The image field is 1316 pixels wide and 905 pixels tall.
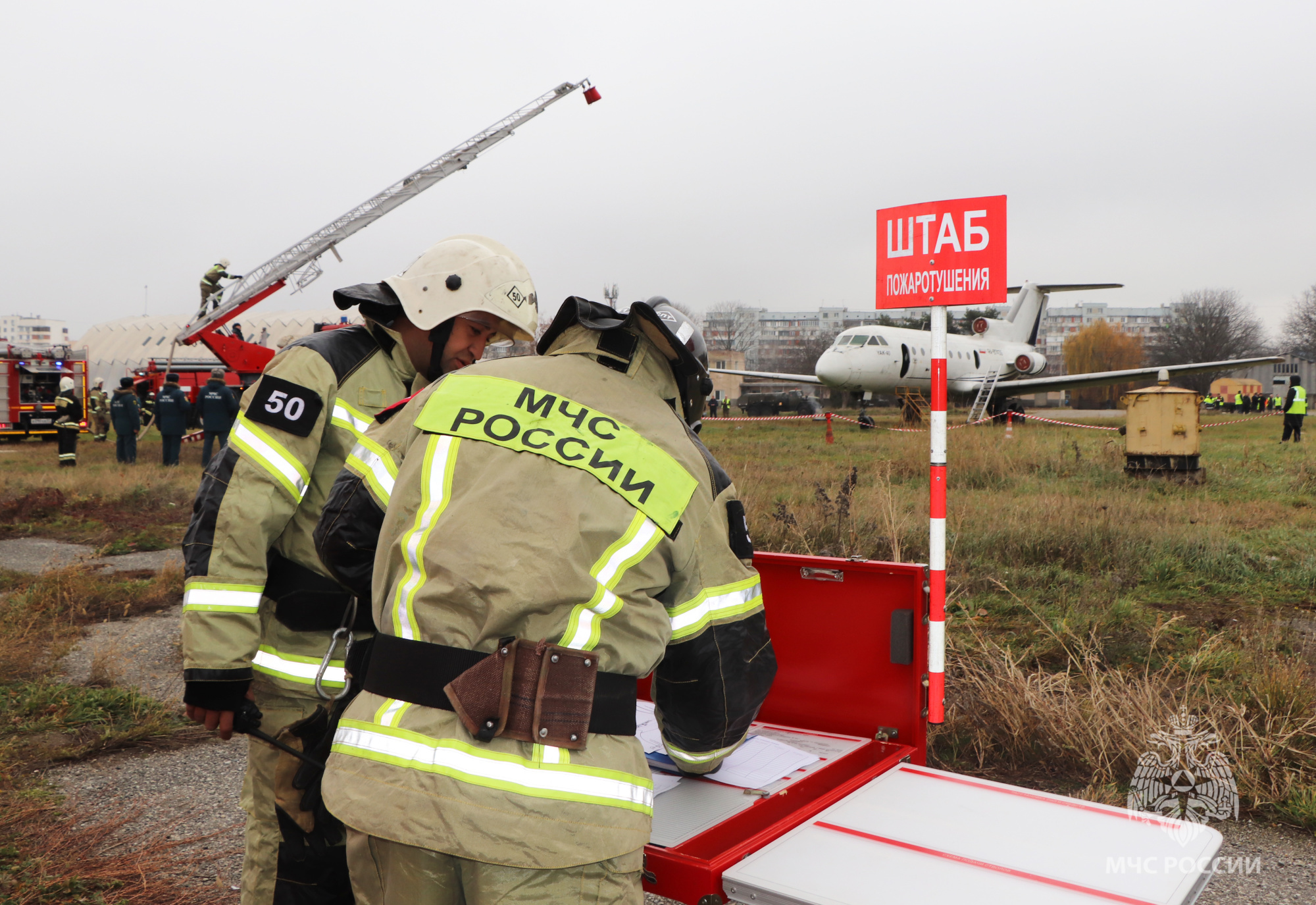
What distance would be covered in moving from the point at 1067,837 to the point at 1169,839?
19 centimetres

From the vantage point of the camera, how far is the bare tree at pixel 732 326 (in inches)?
3502

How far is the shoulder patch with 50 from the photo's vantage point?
2154 millimetres

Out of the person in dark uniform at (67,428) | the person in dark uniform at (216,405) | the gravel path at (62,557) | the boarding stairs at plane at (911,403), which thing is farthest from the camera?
the boarding stairs at plane at (911,403)

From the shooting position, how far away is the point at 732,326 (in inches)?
3465

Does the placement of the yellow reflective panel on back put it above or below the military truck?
below

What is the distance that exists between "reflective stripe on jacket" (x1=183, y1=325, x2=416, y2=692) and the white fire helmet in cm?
18

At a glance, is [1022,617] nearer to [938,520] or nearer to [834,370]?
[938,520]

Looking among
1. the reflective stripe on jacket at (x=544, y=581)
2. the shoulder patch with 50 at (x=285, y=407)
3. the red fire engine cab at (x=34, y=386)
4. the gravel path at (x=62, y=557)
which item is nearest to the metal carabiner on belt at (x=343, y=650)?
the shoulder patch with 50 at (x=285, y=407)

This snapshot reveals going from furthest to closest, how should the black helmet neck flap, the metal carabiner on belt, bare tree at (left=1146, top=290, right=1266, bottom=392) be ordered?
bare tree at (left=1146, top=290, right=1266, bottom=392) → the metal carabiner on belt → the black helmet neck flap

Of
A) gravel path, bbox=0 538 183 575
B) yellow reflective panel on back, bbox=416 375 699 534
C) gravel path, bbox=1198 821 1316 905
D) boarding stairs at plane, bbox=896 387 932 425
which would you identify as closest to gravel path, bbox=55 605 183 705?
gravel path, bbox=0 538 183 575

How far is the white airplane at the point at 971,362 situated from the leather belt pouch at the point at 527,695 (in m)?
20.1

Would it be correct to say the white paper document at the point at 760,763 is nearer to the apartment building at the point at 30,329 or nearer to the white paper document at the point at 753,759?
the white paper document at the point at 753,759

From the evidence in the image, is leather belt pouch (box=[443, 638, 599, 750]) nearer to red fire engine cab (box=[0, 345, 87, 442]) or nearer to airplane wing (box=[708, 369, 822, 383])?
airplane wing (box=[708, 369, 822, 383])

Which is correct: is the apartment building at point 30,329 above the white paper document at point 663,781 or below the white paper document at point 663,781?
above
